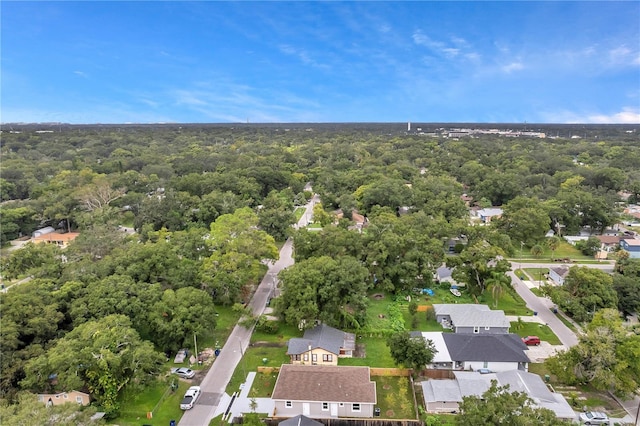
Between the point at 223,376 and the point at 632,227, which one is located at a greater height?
the point at 632,227

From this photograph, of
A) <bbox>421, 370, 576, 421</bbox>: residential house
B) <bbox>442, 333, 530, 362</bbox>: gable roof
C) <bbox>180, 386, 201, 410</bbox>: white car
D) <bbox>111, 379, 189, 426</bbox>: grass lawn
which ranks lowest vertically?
<bbox>111, 379, 189, 426</bbox>: grass lawn

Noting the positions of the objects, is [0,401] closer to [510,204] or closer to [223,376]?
[223,376]

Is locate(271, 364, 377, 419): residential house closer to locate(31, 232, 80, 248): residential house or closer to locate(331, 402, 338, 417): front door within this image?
locate(331, 402, 338, 417): front door

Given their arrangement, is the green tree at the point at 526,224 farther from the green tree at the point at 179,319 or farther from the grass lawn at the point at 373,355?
the green tree at the point at 179,319

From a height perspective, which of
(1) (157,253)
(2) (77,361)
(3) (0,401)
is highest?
(1) (157,253)

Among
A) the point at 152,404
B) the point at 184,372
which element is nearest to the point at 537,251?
the point at 184,372

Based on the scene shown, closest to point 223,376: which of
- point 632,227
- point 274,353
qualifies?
point 274,353

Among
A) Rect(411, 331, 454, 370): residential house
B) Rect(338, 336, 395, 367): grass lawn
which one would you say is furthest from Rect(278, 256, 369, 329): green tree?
Rect(411, 331, 454, 370): residential house
